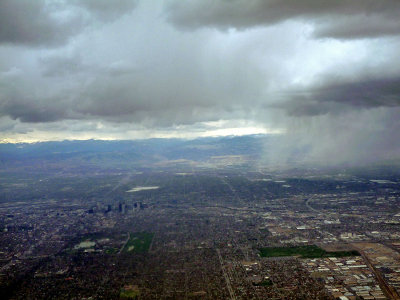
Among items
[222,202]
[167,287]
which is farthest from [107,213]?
[167,287]

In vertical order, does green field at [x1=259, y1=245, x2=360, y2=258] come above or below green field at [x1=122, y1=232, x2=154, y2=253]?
above

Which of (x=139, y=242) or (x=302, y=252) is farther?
(x=139, y=242)

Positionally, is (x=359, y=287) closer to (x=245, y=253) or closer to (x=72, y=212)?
(x=245, y=253)

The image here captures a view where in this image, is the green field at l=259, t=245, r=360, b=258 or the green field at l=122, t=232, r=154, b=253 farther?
the green field at l=122, t=232, r=154, b=253

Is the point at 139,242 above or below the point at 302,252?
below
